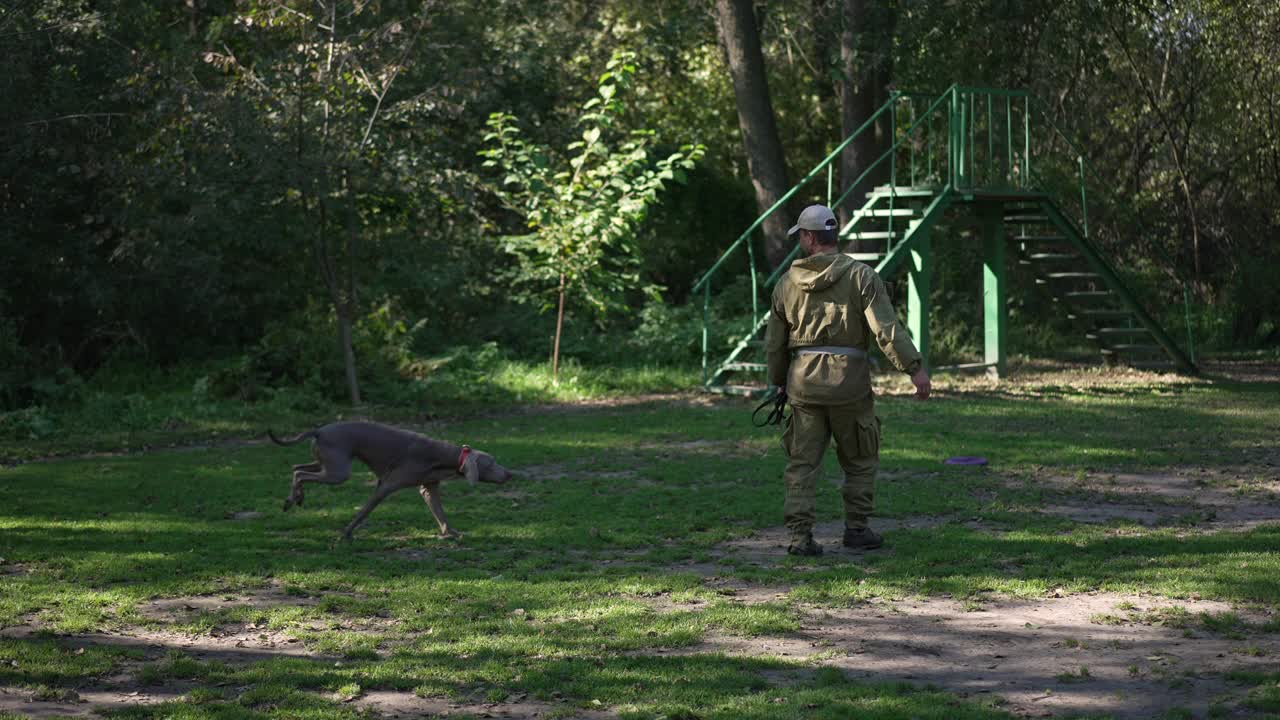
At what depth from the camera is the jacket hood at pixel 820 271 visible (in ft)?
28.3

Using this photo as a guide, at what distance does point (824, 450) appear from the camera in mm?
8734

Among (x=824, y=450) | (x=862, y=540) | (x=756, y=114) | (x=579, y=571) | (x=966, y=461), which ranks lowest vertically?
(x=579, y=571)

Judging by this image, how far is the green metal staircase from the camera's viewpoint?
18.9 meters

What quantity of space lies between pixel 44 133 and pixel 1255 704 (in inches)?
614

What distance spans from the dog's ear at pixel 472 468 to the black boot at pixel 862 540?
2.37m

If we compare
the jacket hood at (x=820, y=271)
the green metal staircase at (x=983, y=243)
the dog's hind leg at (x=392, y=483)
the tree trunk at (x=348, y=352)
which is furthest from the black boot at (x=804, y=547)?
the tree trunk at (x=348, y=352)

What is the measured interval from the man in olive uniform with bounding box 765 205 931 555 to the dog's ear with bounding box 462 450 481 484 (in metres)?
1.98

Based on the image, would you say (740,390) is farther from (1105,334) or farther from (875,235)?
(1105,334)

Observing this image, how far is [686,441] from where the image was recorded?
14.6 metres

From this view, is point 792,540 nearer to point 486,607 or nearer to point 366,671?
point 486,607

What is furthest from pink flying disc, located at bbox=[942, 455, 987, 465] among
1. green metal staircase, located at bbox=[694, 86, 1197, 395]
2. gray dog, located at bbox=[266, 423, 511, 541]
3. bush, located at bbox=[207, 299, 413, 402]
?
bush, located at bbox=[207, 299, 413, 402]

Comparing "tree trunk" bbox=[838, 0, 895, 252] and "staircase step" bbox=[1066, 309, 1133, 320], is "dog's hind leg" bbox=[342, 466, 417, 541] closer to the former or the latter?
"tree trunk" bbox=[838, 0, 895, 252]

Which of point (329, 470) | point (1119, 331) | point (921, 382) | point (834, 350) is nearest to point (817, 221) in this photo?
point (834, 350)

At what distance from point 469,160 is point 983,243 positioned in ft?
29.9
